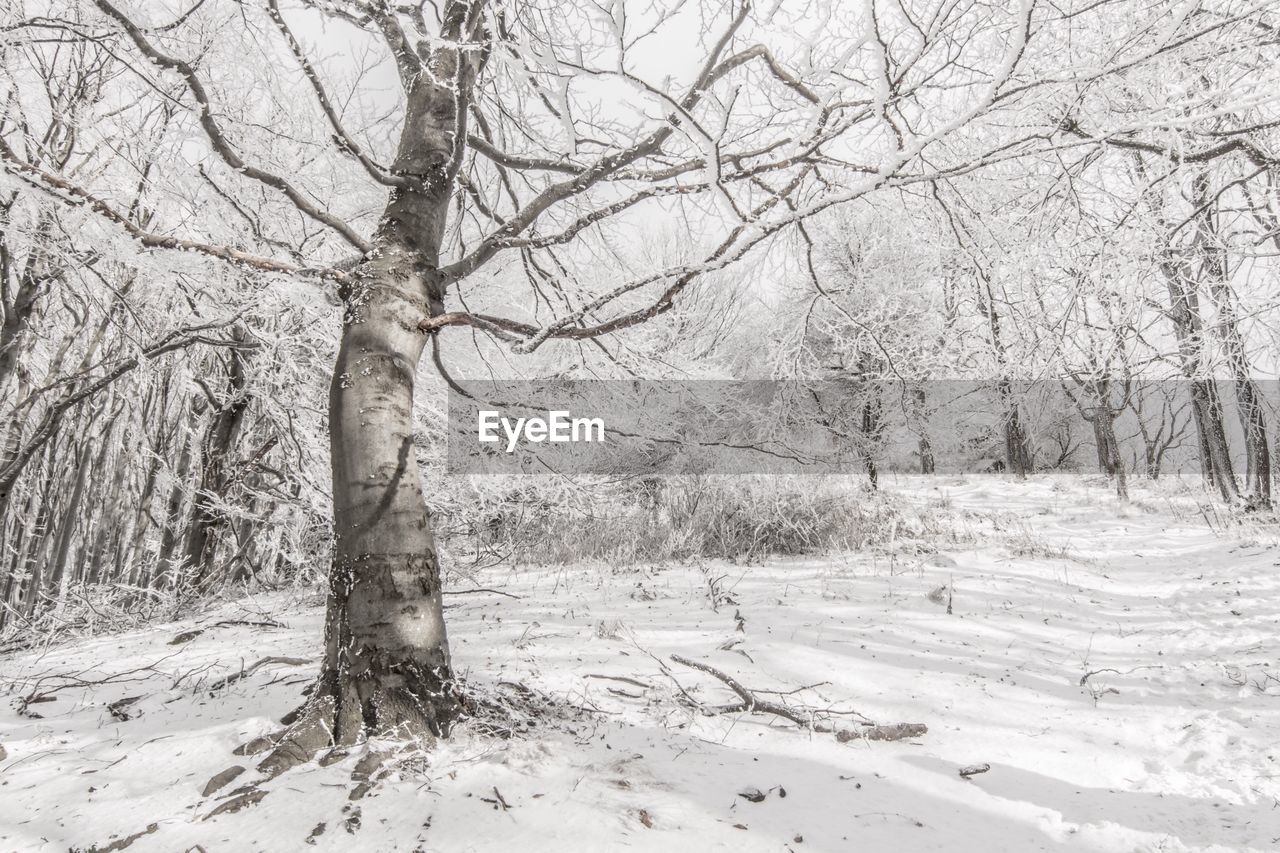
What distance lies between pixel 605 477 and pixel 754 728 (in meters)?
4.79

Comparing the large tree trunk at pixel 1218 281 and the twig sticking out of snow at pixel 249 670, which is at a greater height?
the large tree trunk at pixel 1218 281

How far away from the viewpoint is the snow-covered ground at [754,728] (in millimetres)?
1889

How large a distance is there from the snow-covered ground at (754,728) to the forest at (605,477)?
0.02 m

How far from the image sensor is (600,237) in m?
4.30

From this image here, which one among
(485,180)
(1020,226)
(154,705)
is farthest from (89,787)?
(1020,226)

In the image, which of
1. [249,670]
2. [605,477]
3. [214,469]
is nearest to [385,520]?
[249,670]

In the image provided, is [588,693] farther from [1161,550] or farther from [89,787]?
[1161,550]

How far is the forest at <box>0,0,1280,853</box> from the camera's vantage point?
206 cm

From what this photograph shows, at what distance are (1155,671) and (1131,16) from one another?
3379 millimetres
